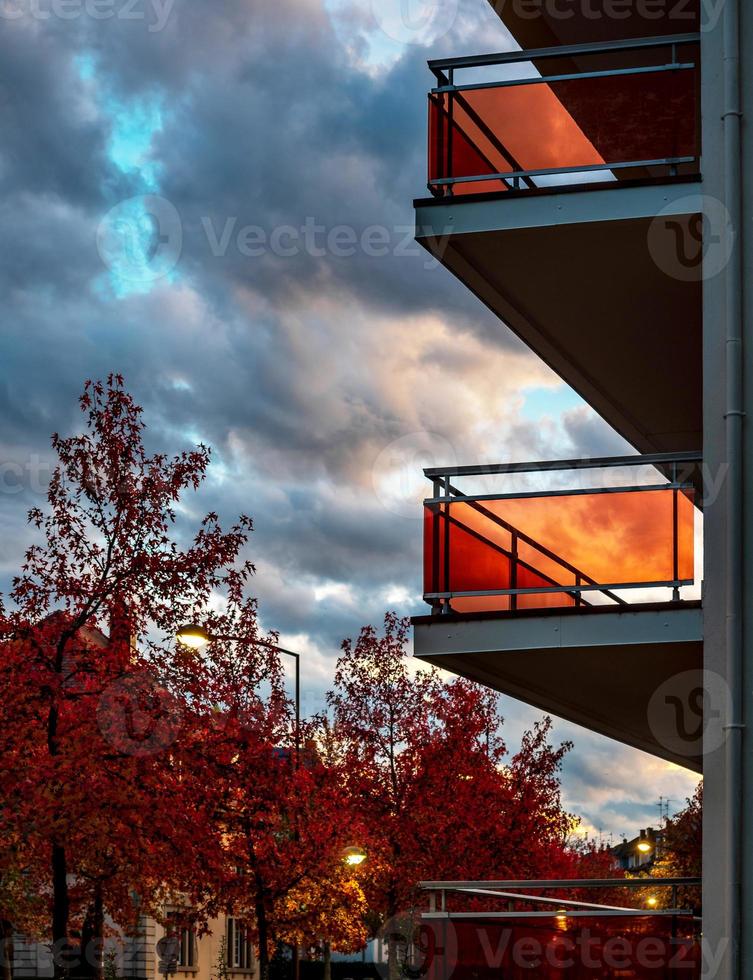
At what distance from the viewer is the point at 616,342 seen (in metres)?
11.9

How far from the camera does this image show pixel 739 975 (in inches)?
313

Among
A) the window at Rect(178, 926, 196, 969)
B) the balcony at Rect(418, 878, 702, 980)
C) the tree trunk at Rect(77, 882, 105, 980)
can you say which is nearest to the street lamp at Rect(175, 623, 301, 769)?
the tree trunk at Rect(77, 882, 105, 980)

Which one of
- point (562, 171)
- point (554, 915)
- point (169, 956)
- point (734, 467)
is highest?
point (562, 171)

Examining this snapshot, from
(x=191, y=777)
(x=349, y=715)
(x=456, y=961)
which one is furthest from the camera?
(x=349, y=715)

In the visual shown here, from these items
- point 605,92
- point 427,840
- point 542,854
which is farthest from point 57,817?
point 542,854

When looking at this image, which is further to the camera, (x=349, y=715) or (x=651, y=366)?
(x=349, y=715)

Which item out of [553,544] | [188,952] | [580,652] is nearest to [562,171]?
[553,544]

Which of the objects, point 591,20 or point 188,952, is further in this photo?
point 188,952

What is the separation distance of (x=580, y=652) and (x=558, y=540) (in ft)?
3.54

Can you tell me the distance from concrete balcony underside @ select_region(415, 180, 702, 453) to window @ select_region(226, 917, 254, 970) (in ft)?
163

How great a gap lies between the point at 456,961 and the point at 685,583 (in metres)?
3.31

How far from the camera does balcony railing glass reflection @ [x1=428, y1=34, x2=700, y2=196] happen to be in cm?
1013

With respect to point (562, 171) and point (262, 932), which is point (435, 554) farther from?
point (262, 932)

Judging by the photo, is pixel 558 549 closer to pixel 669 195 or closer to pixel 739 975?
pixel 669 195
